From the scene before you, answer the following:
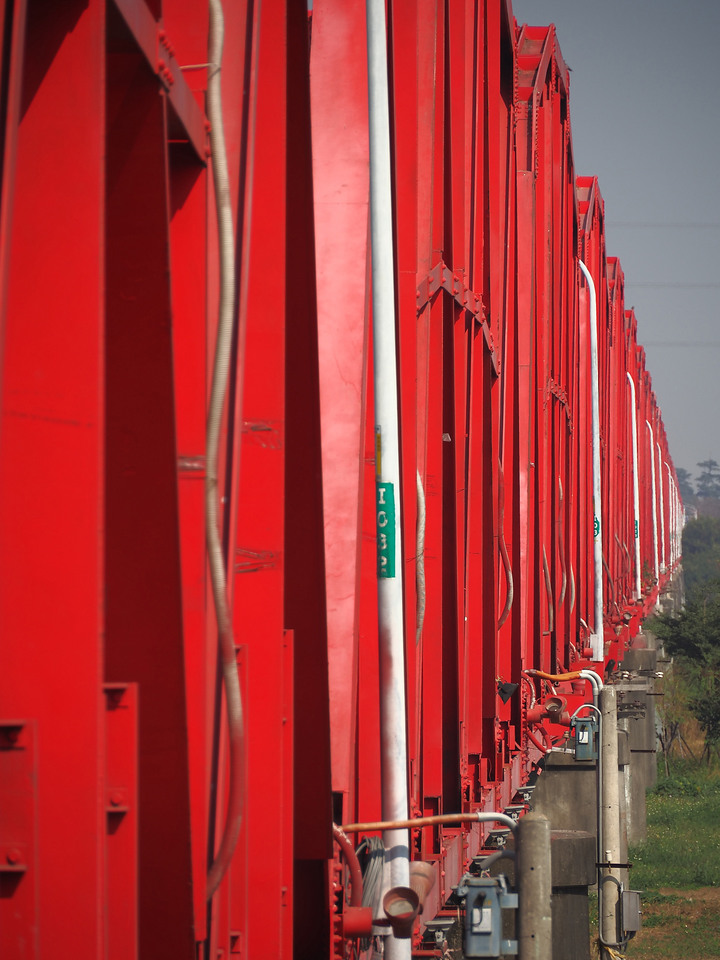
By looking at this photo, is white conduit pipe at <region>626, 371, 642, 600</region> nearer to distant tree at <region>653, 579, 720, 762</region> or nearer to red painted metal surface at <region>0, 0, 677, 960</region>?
distant tree at <region>653, 579, 720, 762</region>

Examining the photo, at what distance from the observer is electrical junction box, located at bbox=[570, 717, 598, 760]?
15.6m

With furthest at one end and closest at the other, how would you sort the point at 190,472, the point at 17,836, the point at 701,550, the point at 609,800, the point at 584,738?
1. the point at 701,550
2. the point at 609,800
3. the point at 584,738
4. the point at 190,472
5. the point at 17,836

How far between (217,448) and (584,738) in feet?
45.0

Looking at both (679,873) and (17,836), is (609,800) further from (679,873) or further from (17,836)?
(679,873)

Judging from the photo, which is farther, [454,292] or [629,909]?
[629,909]

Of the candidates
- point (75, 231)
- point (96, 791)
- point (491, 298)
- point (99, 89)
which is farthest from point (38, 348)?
point (491, 298)

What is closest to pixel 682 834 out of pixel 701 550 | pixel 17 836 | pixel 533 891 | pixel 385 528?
pixel 533 891

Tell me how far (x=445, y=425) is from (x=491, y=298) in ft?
9.42

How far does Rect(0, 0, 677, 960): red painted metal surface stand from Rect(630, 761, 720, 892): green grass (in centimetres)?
2398

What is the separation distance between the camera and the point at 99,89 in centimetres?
246

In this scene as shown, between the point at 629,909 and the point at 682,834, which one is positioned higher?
the point at 629,909

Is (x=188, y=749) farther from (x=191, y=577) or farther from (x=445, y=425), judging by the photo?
(x=445, y=425)

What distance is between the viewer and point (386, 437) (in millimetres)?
4750

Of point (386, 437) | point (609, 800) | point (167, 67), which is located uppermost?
point (167, 67)
